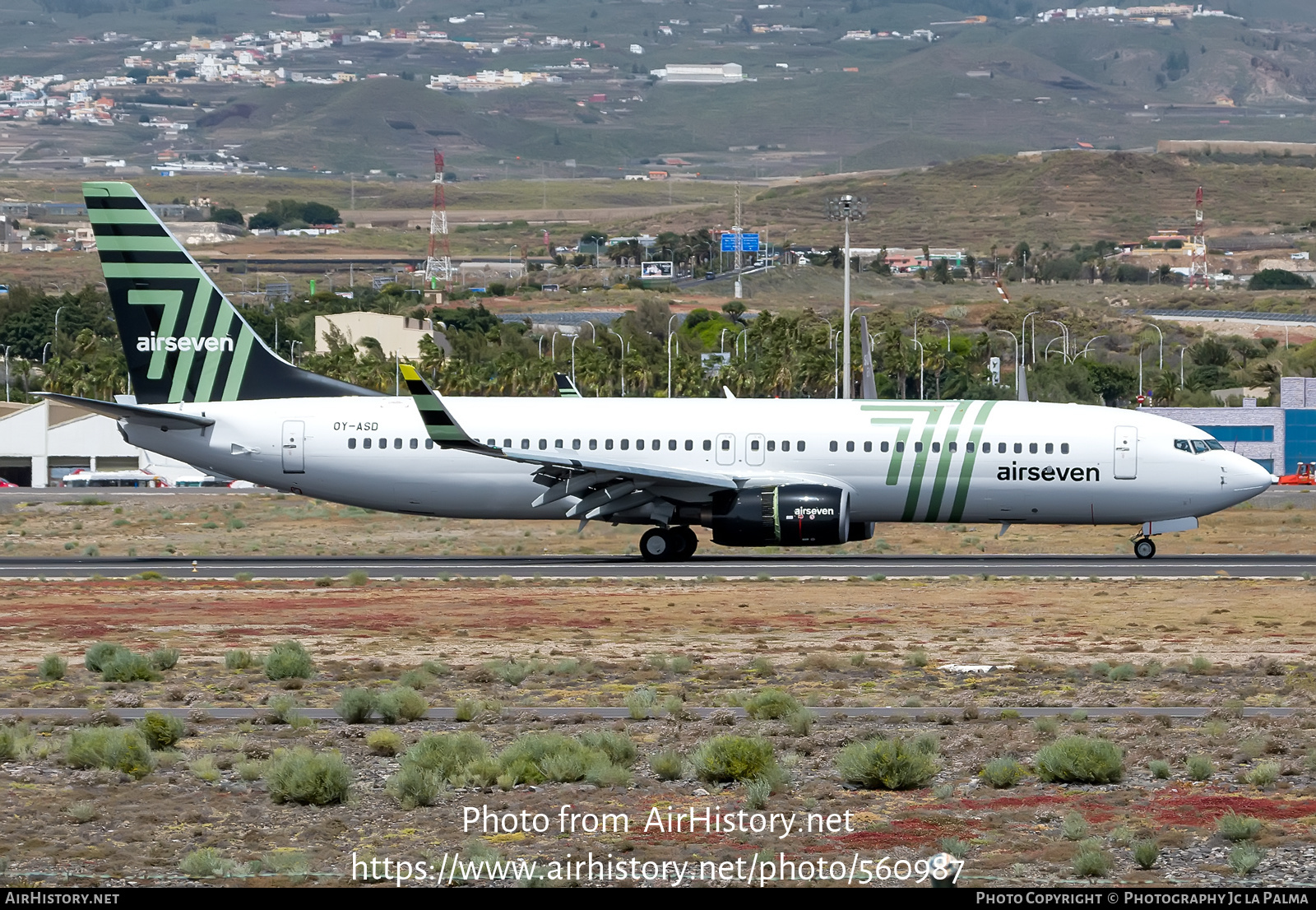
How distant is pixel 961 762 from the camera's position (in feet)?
65.1

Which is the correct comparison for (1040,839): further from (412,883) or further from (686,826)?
(412,883)

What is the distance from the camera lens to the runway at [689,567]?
41.0m

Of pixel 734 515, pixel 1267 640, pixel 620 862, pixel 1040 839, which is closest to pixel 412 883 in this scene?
pixel 620 862

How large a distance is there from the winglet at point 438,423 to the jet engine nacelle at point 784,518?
18.2 feet

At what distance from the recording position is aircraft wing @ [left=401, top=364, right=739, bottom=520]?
1602 inches

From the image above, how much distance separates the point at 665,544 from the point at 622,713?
20.9 m

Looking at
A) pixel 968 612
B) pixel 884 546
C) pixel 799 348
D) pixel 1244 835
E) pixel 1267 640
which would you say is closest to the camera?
pixel 1244 835

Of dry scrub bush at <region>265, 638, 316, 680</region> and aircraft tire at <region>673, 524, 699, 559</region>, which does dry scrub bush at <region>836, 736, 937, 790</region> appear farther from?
aircraft tire at <region>673, 524, 699, 559</region>

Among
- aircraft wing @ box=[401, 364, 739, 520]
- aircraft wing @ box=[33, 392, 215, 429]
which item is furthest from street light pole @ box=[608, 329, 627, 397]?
aircraft wing @ box=[401, 364, 739, 520]

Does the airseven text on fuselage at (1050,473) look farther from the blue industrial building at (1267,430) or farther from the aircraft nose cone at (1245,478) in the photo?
the blue industrial building at (1267,430)

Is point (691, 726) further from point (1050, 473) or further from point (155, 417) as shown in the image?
point (155, 417)

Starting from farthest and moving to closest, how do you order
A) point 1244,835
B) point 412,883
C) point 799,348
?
point 799,348, point 1244,835, point 412,883

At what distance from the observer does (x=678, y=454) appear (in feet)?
142

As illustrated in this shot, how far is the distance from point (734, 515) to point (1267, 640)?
14.3m
